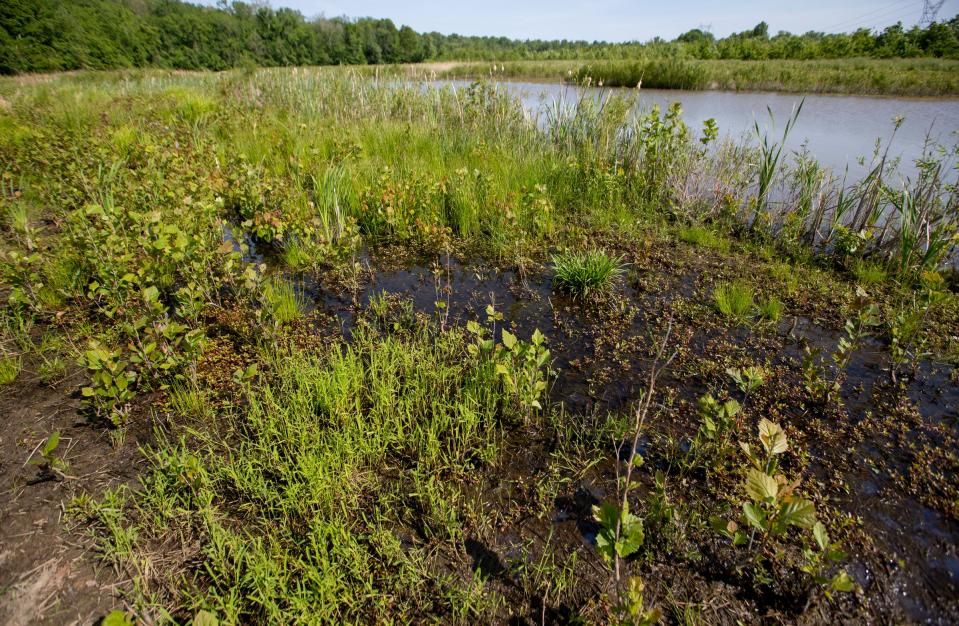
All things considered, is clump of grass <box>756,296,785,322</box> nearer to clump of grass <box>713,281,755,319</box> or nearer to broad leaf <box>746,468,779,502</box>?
clump of grass <box>713,281,755,319</box>

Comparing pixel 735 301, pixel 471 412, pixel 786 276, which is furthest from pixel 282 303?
pixel 786 276

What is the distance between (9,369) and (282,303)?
1721 millimetres

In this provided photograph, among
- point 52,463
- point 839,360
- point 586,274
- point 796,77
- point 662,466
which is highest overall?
point 796,77

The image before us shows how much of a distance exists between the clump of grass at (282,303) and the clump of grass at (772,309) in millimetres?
4177

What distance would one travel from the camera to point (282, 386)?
8.61ft

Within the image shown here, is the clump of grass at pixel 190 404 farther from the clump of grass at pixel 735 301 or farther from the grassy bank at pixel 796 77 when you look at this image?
the grassy bank at pixel 796 77

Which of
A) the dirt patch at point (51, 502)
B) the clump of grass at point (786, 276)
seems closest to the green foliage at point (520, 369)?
the dirt patch at point (51, 502)

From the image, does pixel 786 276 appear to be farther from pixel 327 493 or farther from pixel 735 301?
pixel 327 493

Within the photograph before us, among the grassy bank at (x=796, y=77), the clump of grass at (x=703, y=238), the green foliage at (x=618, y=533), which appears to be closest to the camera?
the green foliage at (x=618, y=533)

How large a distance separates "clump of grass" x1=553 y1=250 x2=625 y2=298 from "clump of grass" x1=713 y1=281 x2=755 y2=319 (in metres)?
0.94

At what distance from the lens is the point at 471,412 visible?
2369 mm

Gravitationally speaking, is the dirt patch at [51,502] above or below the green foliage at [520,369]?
below

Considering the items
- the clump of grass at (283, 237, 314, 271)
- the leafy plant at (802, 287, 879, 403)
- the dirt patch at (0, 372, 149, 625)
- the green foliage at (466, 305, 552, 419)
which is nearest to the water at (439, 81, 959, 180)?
the leafy plant at (802, 287, 879, 403)

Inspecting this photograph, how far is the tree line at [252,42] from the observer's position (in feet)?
92.0
